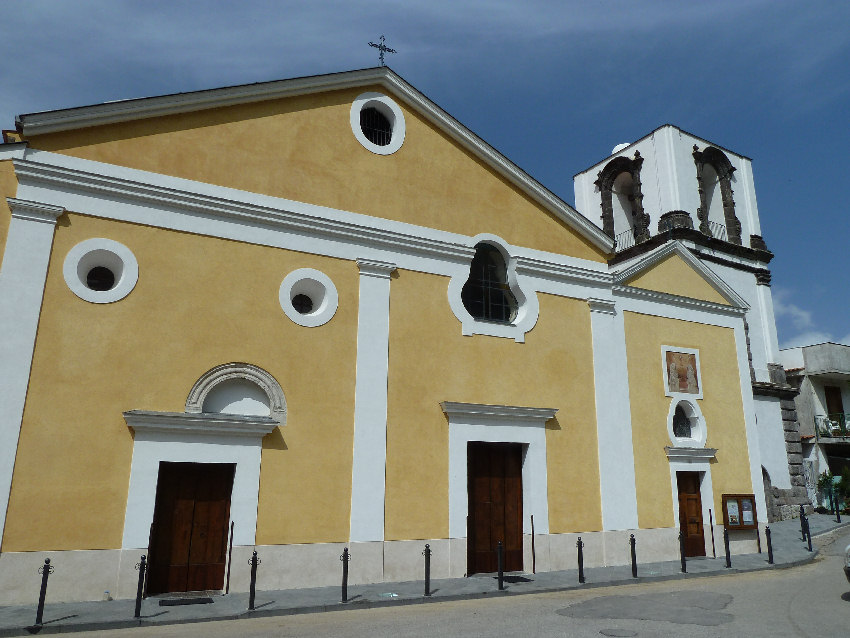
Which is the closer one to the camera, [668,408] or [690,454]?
[690,454]

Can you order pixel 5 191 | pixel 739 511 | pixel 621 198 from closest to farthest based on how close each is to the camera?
pixel 5 191 < pixel 739 511 < pixel 621 198

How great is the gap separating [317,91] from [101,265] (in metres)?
5.75

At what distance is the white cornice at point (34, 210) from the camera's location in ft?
34.1

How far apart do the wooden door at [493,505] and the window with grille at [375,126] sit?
23.4ft

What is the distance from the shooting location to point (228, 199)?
12.1m

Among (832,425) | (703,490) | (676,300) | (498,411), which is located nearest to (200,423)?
(498,411)

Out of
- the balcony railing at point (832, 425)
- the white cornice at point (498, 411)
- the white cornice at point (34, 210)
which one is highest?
the white cornice at point (34, 210)

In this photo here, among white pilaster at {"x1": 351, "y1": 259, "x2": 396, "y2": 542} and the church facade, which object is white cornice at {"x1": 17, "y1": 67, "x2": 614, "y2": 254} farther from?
white pilaster at {"x1": 351, "y1": 259, "x2": 396, "y2": 542}

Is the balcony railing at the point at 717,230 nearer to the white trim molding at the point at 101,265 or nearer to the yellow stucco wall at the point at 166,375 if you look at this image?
the yellow stucco wall at the point at 166,375

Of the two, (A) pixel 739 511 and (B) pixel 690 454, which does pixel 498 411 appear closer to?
(B) pixel 690 454

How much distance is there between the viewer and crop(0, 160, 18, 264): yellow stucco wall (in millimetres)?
10320

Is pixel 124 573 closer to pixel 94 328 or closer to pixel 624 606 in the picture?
pixel 94 328

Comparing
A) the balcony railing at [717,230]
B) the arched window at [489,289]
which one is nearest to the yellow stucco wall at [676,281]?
the arched window at [489,289]

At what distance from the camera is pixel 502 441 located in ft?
44.9
